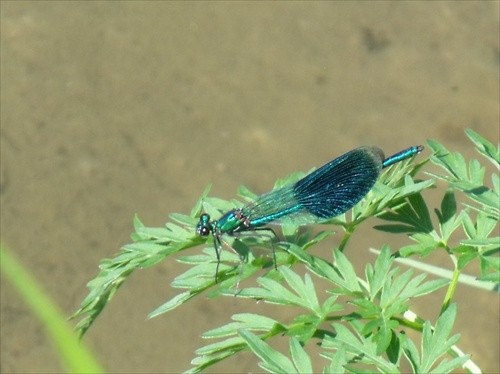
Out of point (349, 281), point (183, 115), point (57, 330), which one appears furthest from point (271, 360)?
point (183, 115)

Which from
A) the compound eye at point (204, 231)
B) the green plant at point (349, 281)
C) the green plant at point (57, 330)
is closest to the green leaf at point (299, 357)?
the green plant at point (349, 281)

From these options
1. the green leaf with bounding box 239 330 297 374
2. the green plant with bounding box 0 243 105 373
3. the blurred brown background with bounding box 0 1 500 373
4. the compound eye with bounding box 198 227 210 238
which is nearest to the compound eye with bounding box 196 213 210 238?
the compound eye with bounding box 198 227 210 238

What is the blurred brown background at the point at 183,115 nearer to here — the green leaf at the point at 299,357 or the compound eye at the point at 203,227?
the compound eye at the point at 203,227

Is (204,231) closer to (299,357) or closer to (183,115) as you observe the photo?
(299,357)

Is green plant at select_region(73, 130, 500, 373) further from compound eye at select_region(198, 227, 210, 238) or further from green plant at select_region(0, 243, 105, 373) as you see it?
green plant at select_region(0, 243, 105, 373)

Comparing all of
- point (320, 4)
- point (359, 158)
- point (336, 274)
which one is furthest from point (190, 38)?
point (336, 274)

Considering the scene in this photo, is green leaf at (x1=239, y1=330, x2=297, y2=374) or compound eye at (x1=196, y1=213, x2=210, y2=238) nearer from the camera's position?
green leaf at (x1=239, y1=330, x2=297, y2=374)
